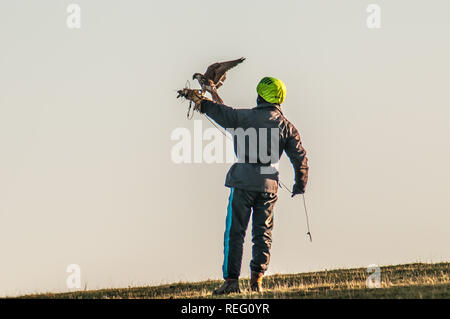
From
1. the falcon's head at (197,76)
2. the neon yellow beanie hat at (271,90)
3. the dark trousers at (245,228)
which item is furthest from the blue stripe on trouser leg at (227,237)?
the falcon's head at (197,76)

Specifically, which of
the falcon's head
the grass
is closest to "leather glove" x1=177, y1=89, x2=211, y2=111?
the falcon's head

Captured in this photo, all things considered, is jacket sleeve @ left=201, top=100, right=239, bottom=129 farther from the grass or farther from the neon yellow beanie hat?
the grass

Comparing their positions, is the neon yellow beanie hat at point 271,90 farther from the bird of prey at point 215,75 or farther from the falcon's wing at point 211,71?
the falcon's wing at point 211,71

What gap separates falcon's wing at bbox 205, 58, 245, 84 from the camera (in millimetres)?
12898

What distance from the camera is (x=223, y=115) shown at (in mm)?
11773

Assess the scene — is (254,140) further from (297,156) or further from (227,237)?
(227,237)

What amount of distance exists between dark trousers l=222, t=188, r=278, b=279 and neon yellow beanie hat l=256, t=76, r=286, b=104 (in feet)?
4.47

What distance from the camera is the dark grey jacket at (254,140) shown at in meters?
11.8

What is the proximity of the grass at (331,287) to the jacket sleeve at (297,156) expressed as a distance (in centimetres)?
156
